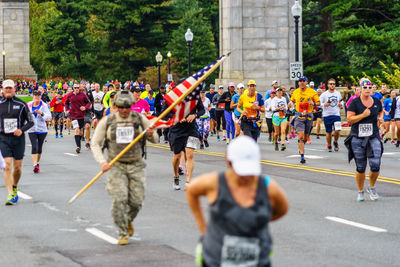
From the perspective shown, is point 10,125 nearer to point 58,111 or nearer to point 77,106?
point 77,106

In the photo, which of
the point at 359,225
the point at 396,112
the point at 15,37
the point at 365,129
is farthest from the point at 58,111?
the point at 15,37

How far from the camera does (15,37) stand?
88438mm

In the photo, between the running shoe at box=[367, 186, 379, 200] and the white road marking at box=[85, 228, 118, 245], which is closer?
the white road marking at box=[85, 228, 118, 245]

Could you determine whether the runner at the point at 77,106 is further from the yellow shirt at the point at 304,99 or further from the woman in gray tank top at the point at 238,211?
the woman in gray tank top at the point at 238,211

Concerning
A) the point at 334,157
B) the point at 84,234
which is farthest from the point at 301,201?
→ the point at 334,157

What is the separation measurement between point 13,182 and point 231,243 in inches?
353

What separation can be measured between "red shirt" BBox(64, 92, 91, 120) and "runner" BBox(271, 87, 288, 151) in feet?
17.6

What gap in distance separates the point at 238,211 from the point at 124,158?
4.95 meters

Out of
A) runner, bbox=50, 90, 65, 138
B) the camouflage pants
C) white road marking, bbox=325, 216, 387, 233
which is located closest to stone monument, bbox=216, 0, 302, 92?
runner, bbox=50, 90, 65, 138

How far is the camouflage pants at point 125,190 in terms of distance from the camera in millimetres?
9953

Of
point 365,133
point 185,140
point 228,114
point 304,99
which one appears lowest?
point 185,140

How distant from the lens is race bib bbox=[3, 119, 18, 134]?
13617 mm

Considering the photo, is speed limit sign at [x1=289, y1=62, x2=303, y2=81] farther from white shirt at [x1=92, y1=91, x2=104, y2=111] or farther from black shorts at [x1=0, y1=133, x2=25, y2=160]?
black shorts at [x1=0, y1=133, x2=25, y2=160]

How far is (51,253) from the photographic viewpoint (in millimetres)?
9742
